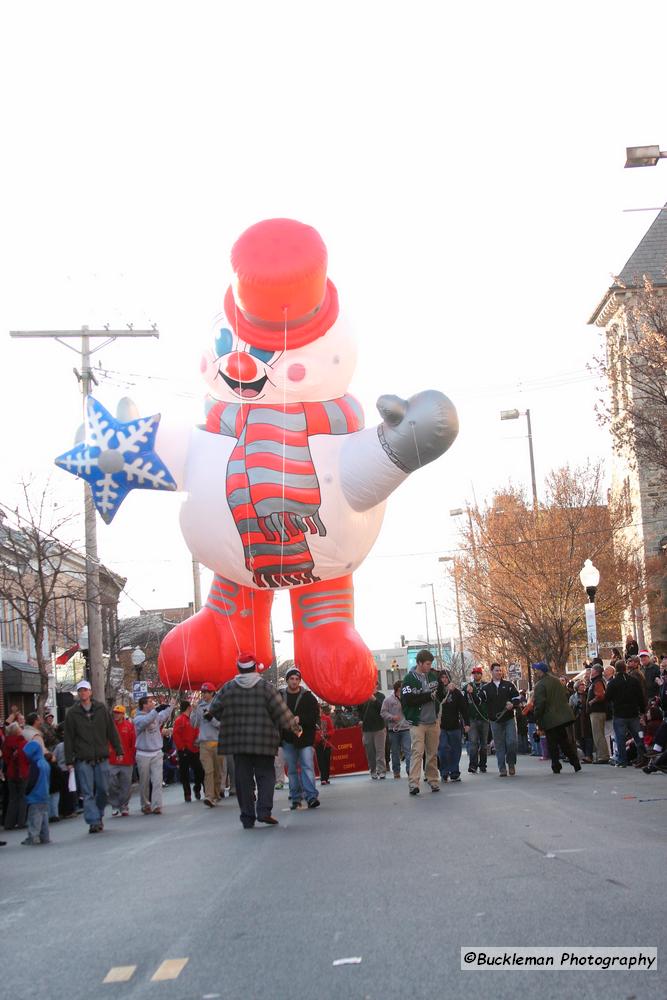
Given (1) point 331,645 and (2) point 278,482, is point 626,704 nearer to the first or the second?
(1) point 331,645

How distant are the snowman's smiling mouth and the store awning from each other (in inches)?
1064

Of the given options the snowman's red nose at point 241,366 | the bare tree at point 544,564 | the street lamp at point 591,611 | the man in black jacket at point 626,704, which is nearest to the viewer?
the snowman's red nose at point 241,366

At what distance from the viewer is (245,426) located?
13695 millimetres

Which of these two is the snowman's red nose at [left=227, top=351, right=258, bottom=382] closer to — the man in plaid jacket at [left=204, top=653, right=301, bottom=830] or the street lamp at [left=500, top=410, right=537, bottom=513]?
the man in plaid jacket at [left=204, top=653, right=301, bottom=830]

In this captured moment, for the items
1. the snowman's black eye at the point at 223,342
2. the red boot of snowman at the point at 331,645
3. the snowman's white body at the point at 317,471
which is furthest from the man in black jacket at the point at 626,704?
the snowman's black eye at the point at 223,342

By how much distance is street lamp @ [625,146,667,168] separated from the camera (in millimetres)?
15414

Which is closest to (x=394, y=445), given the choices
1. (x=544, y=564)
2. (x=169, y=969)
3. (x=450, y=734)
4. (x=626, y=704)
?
(x=450, y=734)

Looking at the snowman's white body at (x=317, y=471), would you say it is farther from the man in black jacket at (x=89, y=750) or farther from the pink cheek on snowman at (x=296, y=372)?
the man in black jacket at (x=89, y=750)

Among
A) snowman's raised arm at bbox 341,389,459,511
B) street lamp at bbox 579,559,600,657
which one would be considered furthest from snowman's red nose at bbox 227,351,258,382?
street lamp at bbox 579,559,600,657

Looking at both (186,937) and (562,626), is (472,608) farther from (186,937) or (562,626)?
(186,937)

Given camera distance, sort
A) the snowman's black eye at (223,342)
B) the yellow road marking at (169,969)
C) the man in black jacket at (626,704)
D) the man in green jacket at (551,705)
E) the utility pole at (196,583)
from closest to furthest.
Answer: the yellow road marking at (169,969)
the snowman's black eye at (223,342)
the man in green jacket at (551,705)
the man in black jacket at (626,704)
the utility pole at (196,583)

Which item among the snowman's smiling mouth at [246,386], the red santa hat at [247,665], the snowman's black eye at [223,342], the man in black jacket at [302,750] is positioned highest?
the snowman's black eye at [223,342]

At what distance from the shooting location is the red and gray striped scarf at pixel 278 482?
13.3 meters

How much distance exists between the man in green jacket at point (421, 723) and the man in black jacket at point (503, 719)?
1944 mm
